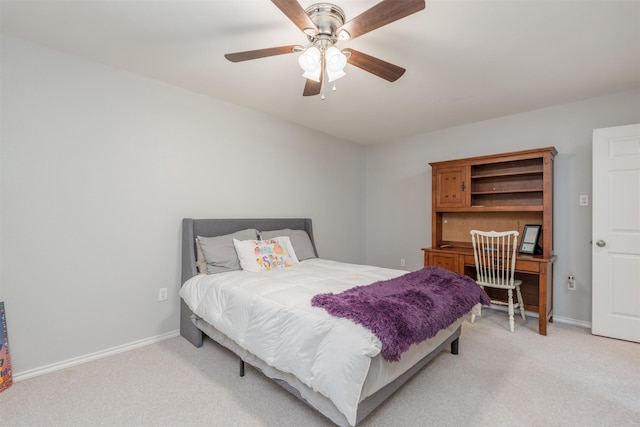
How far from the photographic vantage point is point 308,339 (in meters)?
1.56

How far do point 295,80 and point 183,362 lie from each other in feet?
8.24

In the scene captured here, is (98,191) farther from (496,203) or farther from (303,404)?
(496,203)

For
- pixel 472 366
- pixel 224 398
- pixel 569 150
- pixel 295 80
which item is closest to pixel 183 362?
pixel 224 398

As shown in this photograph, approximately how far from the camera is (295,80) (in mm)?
2719

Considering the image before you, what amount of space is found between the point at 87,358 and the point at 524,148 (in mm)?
4746

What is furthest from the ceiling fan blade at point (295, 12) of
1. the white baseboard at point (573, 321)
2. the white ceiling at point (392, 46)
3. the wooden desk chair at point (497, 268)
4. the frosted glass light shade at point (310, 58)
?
the white baseboard at point (573, 321)

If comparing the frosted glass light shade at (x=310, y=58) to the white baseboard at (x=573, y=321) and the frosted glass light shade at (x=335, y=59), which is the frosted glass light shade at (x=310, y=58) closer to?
the frosted glass light shade at (x=335, y=59)

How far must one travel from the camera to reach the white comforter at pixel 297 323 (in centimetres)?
137

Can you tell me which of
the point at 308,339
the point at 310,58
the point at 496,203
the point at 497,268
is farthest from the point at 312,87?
the point at 496,203

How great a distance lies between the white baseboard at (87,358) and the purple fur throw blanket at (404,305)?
185cm

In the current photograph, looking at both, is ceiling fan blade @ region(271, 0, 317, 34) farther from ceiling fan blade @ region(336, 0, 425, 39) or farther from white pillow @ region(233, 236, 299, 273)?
white pillow @ region(233, 236, 299, 273)

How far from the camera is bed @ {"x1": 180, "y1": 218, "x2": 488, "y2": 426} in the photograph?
4.54 feet

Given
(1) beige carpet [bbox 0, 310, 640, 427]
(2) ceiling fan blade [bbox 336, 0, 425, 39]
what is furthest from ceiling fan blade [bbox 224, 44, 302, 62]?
(1) beige carpet [bbox 0, 310, 640, 427]

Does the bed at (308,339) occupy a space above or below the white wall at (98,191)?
below
